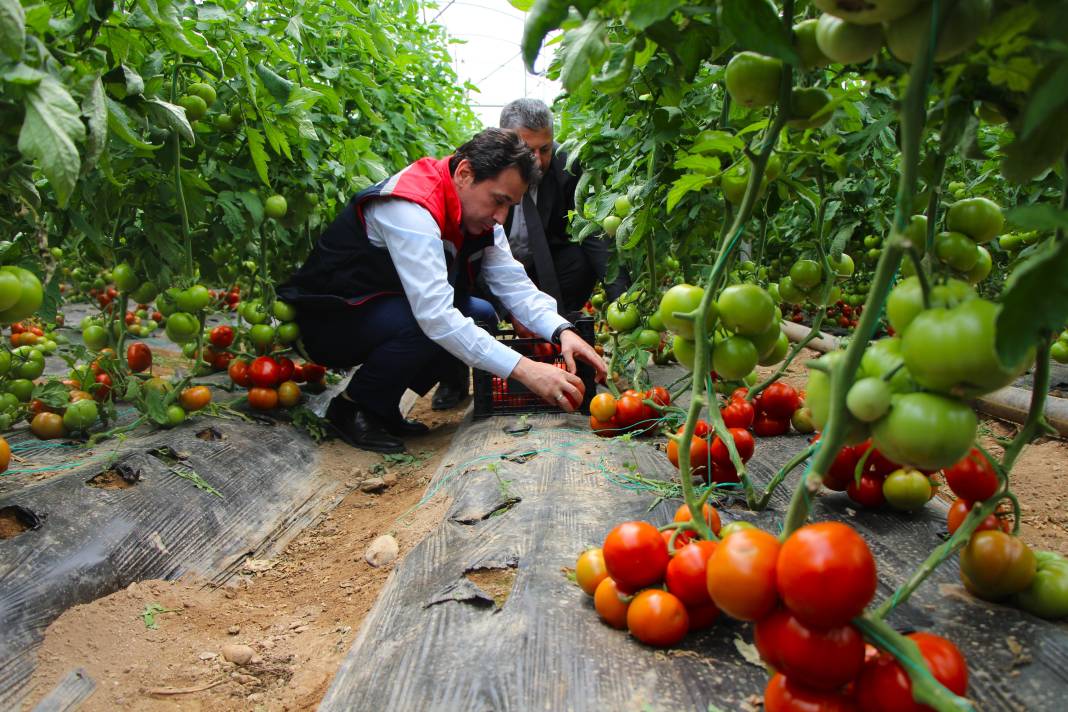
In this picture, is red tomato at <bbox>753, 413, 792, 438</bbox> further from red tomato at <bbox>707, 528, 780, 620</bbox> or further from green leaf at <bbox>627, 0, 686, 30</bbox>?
green leaf at <bbox>627, 0, 686, 30</bbox>

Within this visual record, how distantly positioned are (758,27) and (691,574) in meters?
0.75

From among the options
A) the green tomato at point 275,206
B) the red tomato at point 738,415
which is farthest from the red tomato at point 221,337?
the red tomato at point 738,415

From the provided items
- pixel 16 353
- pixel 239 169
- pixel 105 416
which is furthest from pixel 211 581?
pixel 239 169

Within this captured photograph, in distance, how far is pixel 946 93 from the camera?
0.79 m

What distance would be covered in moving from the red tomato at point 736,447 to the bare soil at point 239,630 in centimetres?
78

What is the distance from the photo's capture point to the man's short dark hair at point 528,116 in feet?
12.2

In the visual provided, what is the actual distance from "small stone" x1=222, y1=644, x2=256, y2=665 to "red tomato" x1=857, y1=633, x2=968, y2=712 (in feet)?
4.06

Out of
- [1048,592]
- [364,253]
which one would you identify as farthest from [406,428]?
[1048,592]

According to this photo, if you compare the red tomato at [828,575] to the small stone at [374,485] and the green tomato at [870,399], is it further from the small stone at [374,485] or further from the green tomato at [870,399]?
the small stone at [374,485]

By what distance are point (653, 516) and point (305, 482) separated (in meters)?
1.47

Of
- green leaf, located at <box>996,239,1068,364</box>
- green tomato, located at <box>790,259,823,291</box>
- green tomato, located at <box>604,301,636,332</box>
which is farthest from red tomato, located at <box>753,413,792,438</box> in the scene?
green leaf, located at <box>996,239,1068,364</box>

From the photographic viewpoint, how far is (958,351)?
2.19 feet

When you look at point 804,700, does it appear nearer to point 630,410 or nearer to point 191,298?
point 630,410

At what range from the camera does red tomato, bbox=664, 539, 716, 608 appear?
108cm
